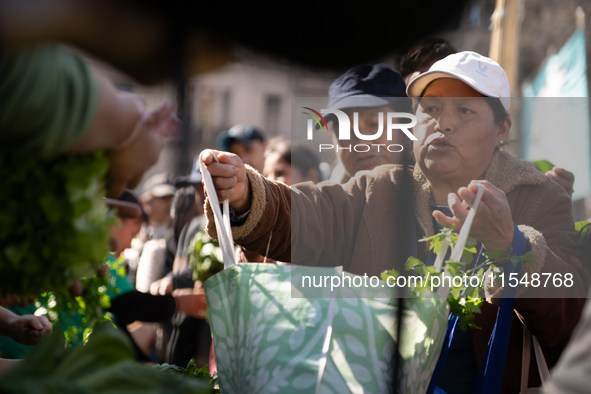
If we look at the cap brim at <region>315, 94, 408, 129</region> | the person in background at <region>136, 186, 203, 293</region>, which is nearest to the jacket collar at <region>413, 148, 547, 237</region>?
the cap brim at <region>315, 94, 408, 129</region>

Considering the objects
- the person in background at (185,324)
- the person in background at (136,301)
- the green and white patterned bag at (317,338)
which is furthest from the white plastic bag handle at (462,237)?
the person in background at (185,324)

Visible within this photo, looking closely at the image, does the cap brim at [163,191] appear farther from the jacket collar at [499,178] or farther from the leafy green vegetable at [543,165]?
the leafy green vegetable at [543,165]

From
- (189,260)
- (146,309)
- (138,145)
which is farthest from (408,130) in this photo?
(189,260)

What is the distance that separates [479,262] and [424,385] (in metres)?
0.37

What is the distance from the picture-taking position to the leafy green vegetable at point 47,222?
872 mm

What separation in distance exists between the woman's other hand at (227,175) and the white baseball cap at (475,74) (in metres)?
0.59

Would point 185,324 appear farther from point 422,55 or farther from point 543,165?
point 543,165

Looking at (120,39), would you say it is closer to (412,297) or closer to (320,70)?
(412,297)

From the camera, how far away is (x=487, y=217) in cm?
124

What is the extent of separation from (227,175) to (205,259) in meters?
1.48

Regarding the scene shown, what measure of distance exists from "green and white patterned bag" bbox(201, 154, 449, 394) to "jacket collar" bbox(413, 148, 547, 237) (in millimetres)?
263

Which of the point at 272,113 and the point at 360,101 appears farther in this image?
the point at 272,113

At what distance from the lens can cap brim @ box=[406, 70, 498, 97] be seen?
4.39 ft

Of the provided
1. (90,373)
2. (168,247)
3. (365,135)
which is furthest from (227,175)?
(168,247)
